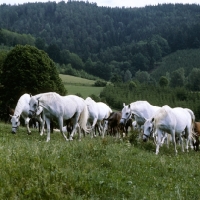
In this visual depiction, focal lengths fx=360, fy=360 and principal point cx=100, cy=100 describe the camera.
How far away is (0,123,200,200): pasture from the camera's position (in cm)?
800

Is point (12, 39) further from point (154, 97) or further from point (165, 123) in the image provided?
point (165, 123)

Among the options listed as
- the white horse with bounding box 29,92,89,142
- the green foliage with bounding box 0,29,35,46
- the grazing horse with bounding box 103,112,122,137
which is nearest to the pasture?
the white horse with bounding box 29,92,89,142

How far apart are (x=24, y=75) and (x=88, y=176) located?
118 feet

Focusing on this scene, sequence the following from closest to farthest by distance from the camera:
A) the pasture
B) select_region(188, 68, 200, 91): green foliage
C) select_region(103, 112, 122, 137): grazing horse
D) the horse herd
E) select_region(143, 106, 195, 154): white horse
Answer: the pasture, the horse herd, select_region(143, 106, 195, 154): white horse, select_region(103, 112, 122, 137): grazing horse, select_region(188, 68, 200, 91): green foliage

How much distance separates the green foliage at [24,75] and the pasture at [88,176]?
32.1 meters

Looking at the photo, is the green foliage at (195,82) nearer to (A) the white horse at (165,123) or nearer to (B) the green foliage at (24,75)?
(B) the green foliage at (24,75)

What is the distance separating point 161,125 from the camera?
1686cm

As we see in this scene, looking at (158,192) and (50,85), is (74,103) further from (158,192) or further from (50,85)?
(50,85)

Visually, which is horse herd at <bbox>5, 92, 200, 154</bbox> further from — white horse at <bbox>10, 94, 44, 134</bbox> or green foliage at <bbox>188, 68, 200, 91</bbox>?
green foliage at <bbox>188, 68, 200, 91</bbox>

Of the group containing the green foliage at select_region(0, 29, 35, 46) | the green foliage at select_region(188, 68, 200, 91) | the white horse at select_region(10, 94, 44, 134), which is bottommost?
the green foliage at select_region(188, 68, 200, 91)

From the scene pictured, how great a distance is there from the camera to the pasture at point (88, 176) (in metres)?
8.00

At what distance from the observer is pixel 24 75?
4356cm

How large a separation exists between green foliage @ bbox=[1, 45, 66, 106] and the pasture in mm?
32116

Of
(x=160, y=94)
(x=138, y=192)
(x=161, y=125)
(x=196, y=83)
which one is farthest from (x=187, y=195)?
(x=196, y=83)
